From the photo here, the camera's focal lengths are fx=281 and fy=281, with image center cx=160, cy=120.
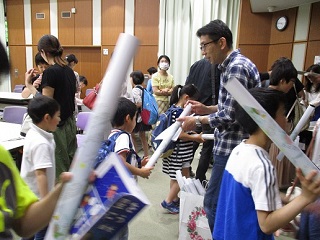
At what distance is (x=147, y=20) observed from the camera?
687 cm

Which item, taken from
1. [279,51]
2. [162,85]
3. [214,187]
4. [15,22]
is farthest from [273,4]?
[15,22]

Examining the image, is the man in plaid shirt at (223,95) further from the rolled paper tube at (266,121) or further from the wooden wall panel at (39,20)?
the wooden wall panel at (39,20)

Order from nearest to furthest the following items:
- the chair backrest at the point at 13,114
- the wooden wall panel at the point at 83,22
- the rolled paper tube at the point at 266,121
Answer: the rolled paper tube at the point at 266,121
the chair backrest at the point at 13,114
the wooden wall panel at the point at 83,22

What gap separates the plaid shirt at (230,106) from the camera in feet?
5.14

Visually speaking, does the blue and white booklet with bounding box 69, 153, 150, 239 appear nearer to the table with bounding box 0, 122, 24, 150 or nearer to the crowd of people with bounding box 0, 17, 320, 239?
the crowd of people with bounding box 0, 17, 320, 239

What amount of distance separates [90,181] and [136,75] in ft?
11.8

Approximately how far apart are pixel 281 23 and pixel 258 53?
72 cm

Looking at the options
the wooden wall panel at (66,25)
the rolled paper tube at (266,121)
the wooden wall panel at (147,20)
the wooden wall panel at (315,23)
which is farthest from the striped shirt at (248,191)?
the wooden wall panel at (66,25)

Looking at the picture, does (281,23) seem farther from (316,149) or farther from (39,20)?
(39,20)

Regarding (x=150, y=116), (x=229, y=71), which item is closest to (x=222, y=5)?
(x=150, y=116)

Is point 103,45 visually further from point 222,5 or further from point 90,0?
point 222,5

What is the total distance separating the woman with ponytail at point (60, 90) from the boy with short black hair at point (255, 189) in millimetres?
1442

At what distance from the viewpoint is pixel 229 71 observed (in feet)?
5.22

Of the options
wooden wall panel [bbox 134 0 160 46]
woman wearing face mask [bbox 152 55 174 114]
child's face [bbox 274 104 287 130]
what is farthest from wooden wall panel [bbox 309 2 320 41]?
child's face [bbox 274 104 287 130]
